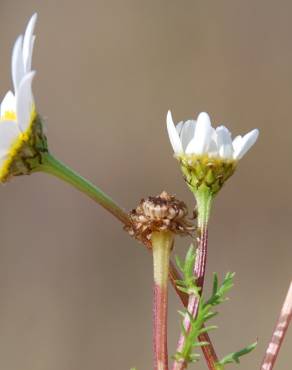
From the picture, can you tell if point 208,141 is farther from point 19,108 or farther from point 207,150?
point 19,108

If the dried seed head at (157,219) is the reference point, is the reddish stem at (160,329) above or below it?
below

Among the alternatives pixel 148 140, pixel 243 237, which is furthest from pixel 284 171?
pixel 148 140

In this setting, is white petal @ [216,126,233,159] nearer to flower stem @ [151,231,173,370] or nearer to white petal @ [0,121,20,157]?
flower stem @ [151,231,173,370]

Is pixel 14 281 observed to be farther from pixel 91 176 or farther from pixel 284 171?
pixel 284 171

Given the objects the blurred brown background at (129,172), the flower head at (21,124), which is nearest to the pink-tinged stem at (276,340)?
the flower head at (21,124)

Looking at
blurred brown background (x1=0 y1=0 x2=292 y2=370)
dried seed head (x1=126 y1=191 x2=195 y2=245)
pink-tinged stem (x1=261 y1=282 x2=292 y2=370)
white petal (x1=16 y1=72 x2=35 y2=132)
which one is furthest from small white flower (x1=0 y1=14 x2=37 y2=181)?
blurred brown background (x1=0 y1=0 x2=292 y2=370)

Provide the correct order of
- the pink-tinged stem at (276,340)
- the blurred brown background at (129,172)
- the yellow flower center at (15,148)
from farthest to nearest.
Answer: the blurred brown background at (129,172) → the yellow flower center at (15,148) → the pink-tinged stem at (276,340)

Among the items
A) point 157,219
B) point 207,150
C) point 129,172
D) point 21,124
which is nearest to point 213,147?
point 207,150

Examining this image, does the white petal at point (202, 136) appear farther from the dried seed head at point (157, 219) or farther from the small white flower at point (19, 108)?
the small white flower at point (19, 108)
